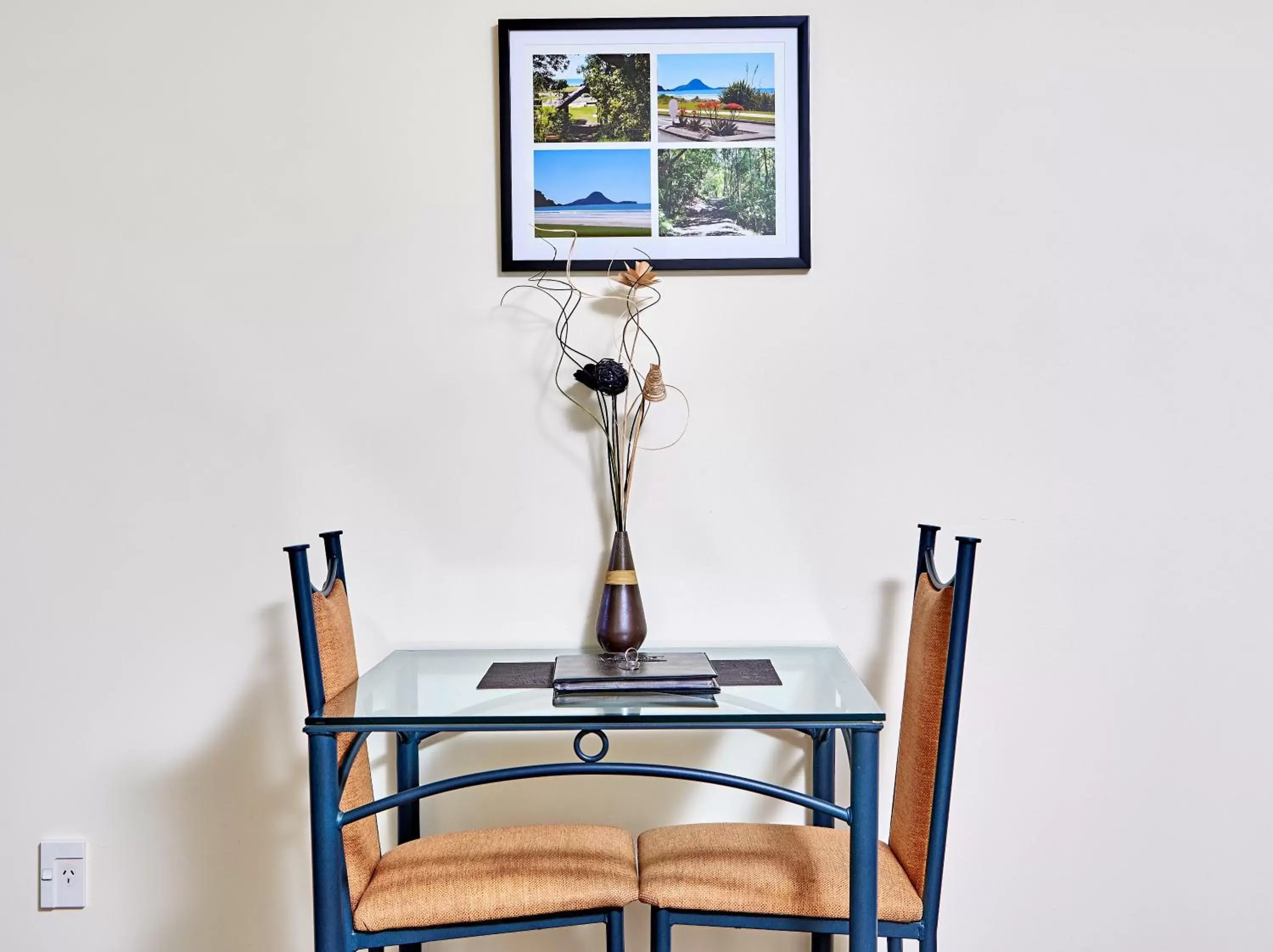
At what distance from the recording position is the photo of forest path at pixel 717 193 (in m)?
1.94

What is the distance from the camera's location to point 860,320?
1946 mm

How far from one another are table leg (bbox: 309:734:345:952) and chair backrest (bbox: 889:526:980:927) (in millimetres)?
878

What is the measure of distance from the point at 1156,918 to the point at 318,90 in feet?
7.57

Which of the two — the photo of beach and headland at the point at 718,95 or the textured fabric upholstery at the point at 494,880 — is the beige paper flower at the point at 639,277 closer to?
the photo of beach and headland at the point at 718,95

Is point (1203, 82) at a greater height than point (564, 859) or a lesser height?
greater

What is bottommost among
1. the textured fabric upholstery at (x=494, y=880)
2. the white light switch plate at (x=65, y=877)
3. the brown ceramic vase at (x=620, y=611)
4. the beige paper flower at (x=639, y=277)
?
the white light switch plate at (x=65, y=877)

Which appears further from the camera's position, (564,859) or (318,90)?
(318,90)

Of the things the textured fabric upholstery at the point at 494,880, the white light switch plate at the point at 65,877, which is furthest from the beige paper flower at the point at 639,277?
the white light switch plate at the point at 65,877

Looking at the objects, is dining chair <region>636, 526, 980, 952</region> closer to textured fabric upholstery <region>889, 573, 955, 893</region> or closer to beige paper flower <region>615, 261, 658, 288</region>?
textured fabric upholstery <region>889, 573, 955, 893</region>

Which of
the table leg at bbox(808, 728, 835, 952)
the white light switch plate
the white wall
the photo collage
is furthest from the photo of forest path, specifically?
the white light switch plate

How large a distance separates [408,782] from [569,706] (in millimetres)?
560

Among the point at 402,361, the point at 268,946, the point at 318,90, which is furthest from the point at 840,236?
the point at 268,946

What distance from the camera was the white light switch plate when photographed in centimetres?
192

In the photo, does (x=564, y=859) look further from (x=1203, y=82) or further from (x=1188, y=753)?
(x=1203, y=82)
